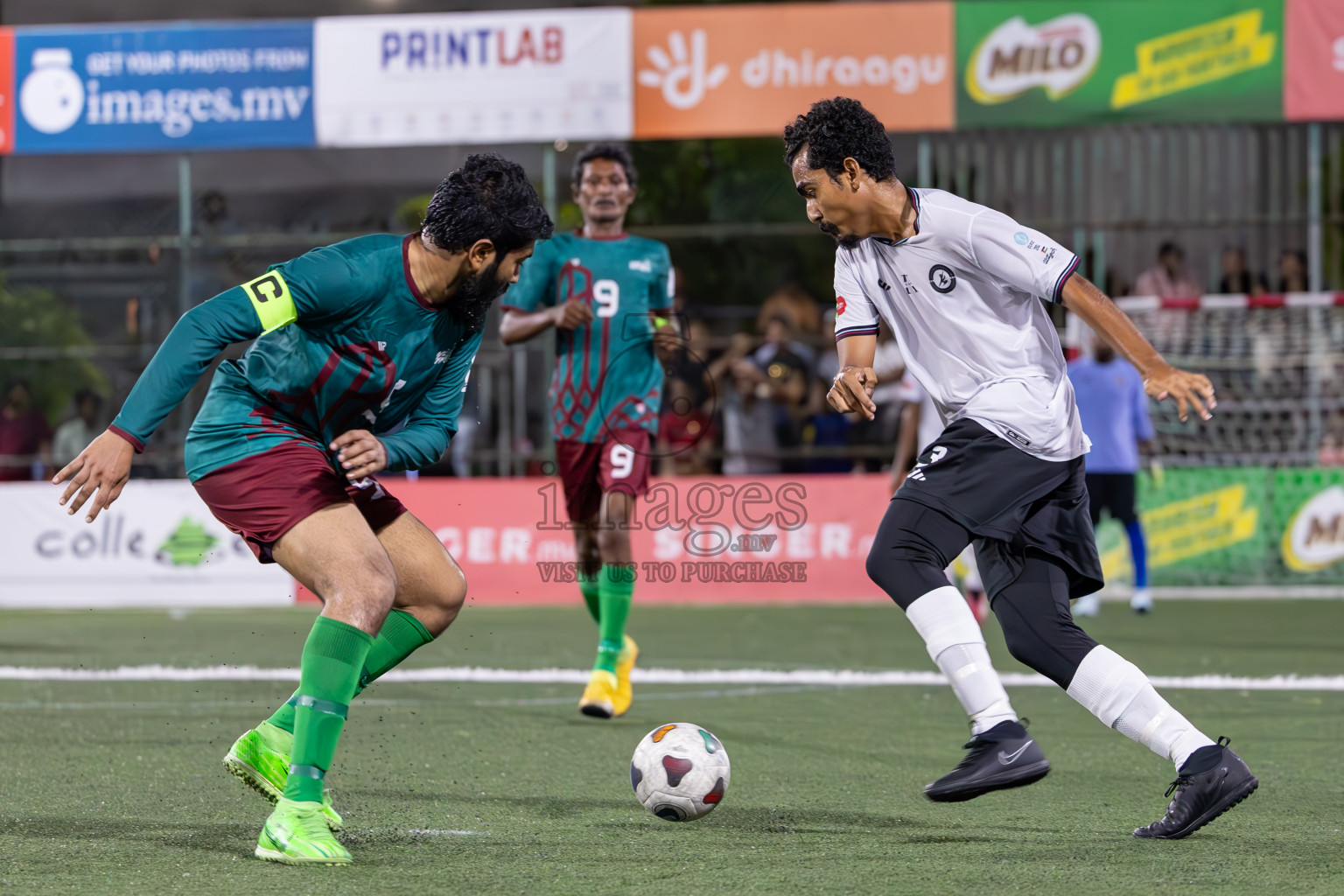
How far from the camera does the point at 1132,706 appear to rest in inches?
166

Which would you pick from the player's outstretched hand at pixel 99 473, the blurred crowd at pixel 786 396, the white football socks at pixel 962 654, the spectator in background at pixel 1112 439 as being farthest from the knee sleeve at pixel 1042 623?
the blurred crowd at pixel 786 396

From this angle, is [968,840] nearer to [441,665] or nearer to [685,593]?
[441,665]

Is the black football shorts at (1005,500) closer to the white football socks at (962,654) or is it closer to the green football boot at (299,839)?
the white football socks at (962,654)

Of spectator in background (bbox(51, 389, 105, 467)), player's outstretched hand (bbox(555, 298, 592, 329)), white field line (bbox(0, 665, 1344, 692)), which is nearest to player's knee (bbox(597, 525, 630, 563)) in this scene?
player's outstretched hand (bbox(555, 298, 592, 329))

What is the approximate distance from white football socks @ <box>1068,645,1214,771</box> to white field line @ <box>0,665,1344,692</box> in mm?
3630

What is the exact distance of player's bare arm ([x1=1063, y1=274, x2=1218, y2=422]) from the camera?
13.3 ft

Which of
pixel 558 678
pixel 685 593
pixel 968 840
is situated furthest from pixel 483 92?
pixel 968 840

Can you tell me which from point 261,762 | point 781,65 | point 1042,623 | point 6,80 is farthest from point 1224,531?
point 6,80

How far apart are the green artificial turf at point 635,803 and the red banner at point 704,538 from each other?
403cm

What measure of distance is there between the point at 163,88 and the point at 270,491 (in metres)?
11.2

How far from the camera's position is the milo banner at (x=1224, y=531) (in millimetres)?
13641

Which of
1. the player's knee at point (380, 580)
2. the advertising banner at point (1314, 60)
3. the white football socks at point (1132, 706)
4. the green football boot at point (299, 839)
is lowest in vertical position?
the green football boot at point (299, 839)

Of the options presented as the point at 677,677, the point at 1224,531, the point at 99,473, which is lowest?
the point at 677,677

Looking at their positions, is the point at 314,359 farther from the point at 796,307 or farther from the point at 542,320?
the point at 796,307
